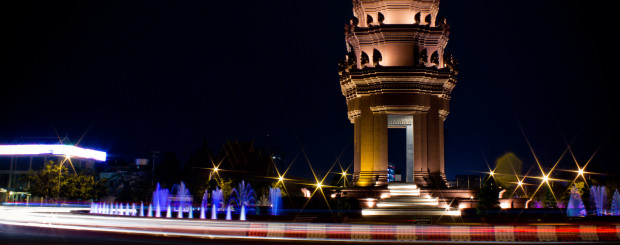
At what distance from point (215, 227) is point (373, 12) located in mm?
19999

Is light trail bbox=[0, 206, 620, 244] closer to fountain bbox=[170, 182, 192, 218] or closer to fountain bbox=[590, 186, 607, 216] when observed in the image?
fountain bbox=[170, 182, 192, 218]

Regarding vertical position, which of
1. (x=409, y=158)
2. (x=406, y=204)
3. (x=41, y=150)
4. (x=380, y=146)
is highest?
(x=41, y=150)

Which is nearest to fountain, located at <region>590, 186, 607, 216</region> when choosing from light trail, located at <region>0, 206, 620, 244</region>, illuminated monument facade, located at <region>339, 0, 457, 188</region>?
illuminated monument facade, located at <region>339, 0, 457, 188</region>

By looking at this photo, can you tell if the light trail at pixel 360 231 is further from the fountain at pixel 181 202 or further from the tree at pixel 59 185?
the tree at pixel 59 185

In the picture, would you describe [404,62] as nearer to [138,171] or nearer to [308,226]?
[308,226]

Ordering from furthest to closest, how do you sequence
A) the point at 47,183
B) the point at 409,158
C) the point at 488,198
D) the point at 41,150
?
the point at 41,150
the point at 47,183
the point at 409,158
the point at 488,198

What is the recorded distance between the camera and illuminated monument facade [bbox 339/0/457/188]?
35.5 meters

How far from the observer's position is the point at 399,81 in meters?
35.4

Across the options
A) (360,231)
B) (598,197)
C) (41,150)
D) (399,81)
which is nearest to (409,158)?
(399,81)

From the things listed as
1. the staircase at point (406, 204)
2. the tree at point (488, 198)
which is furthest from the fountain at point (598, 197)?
the staircase at point (406, 204)

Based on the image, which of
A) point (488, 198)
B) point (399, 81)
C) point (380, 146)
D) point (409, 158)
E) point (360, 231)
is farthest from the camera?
point (409, 158)

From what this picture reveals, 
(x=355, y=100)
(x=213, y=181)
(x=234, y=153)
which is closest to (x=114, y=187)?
(x=234, y=153)

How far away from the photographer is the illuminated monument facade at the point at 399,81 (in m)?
35.5

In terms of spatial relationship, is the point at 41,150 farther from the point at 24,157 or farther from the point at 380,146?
the point at 380,146
